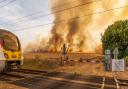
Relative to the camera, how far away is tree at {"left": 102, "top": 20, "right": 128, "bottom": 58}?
179ft

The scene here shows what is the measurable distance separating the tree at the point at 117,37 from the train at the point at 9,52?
34.2 meters

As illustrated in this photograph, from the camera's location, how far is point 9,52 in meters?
20.9

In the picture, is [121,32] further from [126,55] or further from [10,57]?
[10,57]

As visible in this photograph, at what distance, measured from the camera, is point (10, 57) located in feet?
68.7

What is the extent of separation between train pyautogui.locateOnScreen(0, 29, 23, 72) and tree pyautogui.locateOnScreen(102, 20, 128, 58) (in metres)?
34.2

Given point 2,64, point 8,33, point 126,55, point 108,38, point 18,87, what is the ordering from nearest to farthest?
1. point 18,87
2. point 2,64
3. point 8,33
4. point 126,55
5. point 108,38

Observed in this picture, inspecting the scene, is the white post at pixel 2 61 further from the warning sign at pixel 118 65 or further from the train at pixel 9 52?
the warning sign at pixel 118 65

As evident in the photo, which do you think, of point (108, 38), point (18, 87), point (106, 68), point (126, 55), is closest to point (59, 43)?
point (108, 38)

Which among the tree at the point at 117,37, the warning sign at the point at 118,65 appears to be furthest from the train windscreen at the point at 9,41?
the tree at the point at 117,37

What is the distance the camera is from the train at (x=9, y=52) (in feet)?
66.3

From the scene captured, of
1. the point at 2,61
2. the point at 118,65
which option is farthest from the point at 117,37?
the point at 2,61

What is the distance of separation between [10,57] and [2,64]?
114 centimetres

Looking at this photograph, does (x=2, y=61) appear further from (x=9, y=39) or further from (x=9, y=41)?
(x=9, y=39)

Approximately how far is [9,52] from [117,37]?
3833cm
